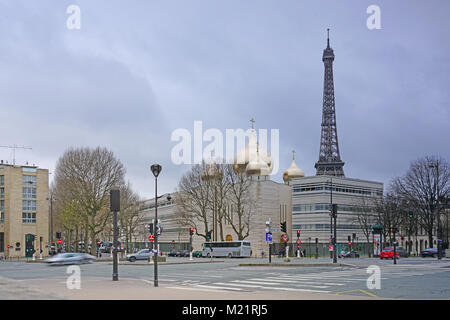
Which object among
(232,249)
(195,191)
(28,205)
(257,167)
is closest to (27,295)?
(232,249)

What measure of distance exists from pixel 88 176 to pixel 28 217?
143 ft

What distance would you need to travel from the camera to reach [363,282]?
24.1 metres

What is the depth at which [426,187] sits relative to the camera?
222 feet

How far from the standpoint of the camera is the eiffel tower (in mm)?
139250

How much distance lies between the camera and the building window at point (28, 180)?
10194cm

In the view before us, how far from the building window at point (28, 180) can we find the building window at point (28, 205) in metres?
3.35

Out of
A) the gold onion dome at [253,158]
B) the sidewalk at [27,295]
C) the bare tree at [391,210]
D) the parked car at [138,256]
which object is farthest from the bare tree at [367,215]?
the sidewalk at [27,295]

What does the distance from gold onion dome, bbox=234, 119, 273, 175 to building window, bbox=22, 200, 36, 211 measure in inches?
1600

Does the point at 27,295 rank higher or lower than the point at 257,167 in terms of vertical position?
lower

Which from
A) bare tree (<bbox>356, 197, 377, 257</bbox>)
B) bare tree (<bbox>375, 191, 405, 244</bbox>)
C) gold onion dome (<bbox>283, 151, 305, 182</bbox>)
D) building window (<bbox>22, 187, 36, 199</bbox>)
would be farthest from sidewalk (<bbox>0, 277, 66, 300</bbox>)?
gold onion dome (<bbox>283, 151, 305, 182</bbox>)

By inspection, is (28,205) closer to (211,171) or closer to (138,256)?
(211,171)
